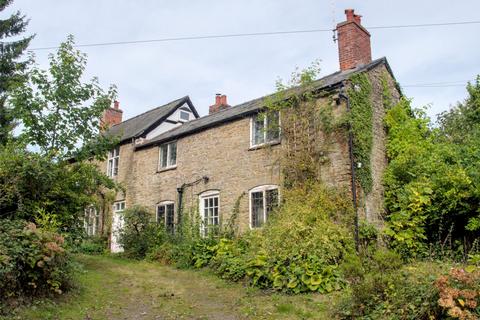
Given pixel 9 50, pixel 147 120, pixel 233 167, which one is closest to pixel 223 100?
pixel 147 120

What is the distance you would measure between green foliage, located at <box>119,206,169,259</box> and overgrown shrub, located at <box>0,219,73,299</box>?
7278mm

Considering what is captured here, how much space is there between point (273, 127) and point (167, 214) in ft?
21.9

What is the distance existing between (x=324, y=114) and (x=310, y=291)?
624 centimetres

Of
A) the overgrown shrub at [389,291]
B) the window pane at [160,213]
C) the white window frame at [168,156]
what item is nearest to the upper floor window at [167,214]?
the window pane at [160,213]

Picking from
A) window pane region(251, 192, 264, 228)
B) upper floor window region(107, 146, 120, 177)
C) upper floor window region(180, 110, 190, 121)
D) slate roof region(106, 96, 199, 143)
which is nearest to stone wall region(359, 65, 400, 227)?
window pane region(251, 192, 264, 228)

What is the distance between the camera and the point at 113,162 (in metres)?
22.5

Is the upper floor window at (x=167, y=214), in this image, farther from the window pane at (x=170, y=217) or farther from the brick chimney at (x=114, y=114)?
the brick chimney at (x=114, y=114)

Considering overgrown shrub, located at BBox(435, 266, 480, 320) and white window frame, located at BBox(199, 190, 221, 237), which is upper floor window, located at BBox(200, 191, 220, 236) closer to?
white window frame, located at BBox(199, 190, 221, 237)

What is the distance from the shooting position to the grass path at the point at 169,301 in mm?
8125

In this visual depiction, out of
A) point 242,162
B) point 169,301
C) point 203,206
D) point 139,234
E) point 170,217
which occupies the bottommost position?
point 169,301

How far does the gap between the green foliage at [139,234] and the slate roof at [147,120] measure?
5.06 meters

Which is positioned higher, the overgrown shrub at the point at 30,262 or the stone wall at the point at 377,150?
the stone wall at the point at 377,150

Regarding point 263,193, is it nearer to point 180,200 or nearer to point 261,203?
point 261,203

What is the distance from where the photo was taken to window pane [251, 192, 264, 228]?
14.8m
